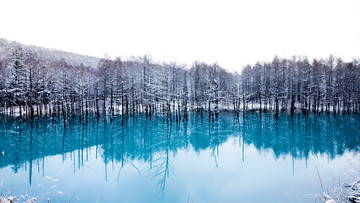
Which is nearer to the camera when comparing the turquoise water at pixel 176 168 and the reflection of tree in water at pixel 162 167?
the turquoise water at pixel 176 168

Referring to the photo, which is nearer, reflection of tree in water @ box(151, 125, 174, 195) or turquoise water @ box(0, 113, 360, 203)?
turquoise water @ box(0, 113, 360, 203)

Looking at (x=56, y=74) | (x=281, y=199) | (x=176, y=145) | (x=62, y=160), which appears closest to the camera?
(x=281, y=199)

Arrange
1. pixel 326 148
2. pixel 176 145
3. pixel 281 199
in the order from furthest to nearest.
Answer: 1. pixel 176 145
2. pixel 326 148
3. pixel 281 199

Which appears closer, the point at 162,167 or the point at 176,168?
the point at 176,168

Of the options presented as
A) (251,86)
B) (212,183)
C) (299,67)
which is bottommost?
(212,183)

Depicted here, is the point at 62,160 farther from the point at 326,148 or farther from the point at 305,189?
the point at 326,148

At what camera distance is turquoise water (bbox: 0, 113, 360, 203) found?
351 inches

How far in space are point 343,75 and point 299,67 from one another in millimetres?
9857

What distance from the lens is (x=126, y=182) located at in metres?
10.3

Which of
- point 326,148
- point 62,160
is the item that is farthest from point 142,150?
point 326,148

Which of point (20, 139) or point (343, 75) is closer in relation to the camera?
point (20, 139)

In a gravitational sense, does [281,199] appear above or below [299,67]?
below

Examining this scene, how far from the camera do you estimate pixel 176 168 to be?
12.6 m

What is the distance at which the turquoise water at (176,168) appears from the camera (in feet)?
29.2
